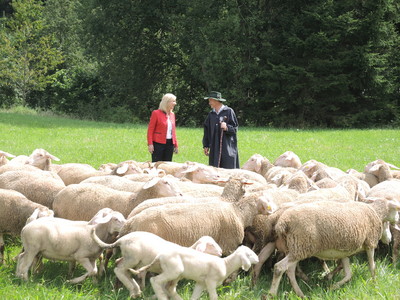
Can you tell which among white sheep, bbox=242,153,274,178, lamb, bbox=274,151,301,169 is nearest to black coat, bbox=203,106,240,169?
A: white sheep, bbox=242,153,274,178

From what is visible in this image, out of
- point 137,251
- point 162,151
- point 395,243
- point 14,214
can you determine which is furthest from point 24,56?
point 137,251

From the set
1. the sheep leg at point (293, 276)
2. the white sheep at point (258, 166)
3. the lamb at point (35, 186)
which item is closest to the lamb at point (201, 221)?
the sheep leg at point (293, 276)

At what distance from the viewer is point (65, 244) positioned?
17.1ft

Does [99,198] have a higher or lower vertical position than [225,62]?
lower

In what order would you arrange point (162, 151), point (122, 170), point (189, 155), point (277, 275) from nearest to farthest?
1. point (277, 275)
2. point (122, 170)
3. point (162, 151)
4. point (189, 155)

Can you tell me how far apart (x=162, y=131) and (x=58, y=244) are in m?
5.24

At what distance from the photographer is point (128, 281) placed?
474 centimetres

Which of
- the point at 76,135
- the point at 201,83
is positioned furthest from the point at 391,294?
the point at 201,83

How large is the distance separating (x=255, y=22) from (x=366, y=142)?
507 inches

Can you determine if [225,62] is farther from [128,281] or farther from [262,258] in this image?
[128,281]

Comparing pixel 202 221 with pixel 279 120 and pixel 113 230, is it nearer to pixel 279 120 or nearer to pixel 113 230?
pixel 113 230

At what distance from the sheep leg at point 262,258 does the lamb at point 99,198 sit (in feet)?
4.67

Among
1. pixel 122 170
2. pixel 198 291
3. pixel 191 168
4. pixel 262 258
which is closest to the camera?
pixel 198 291

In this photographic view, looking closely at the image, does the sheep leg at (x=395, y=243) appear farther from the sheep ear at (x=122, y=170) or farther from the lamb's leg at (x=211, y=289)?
the sheep ear at (x=122, y=170)
